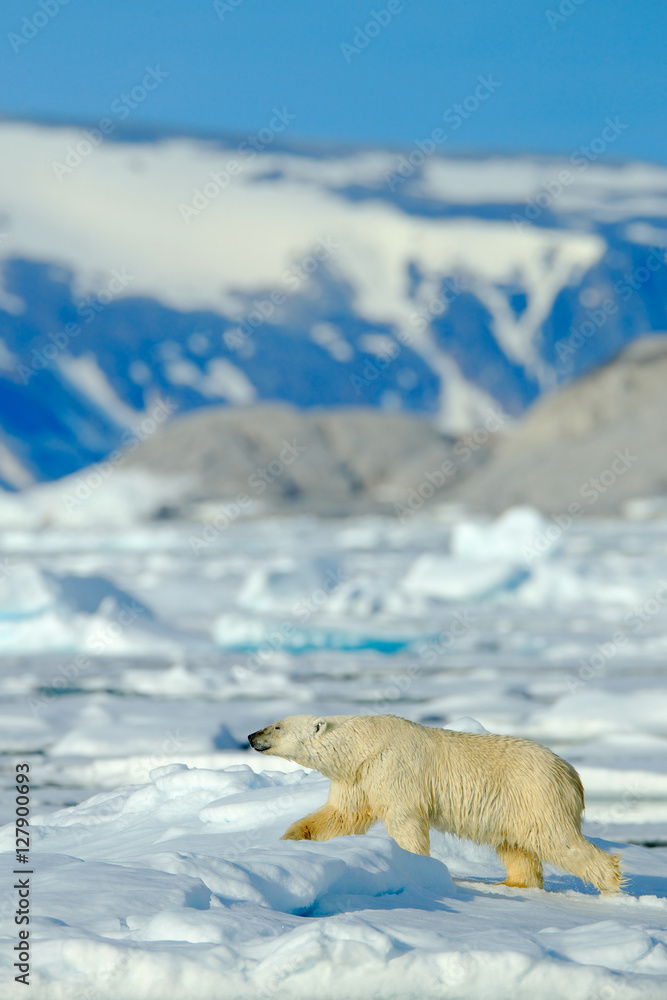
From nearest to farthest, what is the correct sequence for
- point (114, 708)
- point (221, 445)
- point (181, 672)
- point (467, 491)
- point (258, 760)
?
1. point (258, 760)
2. point (114, 708)
3. point (181, 672)
4. point (467, 491)
5. point (221, 445)

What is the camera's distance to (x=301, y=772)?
495 cm

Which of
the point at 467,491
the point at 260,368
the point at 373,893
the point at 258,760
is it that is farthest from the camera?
the point at 260,368

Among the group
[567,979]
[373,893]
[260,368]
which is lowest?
[567,979]

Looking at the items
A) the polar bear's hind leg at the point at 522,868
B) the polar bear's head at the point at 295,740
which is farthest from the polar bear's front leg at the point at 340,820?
the polar bear's hind leg at the point at 522,868

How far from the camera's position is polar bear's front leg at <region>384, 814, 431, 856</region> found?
356 centimetres

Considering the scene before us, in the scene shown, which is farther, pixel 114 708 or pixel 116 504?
pixel 116 504

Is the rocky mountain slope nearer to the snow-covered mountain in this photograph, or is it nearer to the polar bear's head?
the polar bear's head

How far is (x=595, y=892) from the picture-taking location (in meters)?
3.79

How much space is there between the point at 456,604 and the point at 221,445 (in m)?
42.6

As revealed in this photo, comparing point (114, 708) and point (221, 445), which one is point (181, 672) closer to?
point (114, 708)

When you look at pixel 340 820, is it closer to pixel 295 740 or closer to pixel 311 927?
pixel 295 740

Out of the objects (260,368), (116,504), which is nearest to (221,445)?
(116,504)

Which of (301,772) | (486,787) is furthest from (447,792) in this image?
(301,772)

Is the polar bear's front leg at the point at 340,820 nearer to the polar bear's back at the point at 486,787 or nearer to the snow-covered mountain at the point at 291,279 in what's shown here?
the polar bear's back at the point at 486,787
